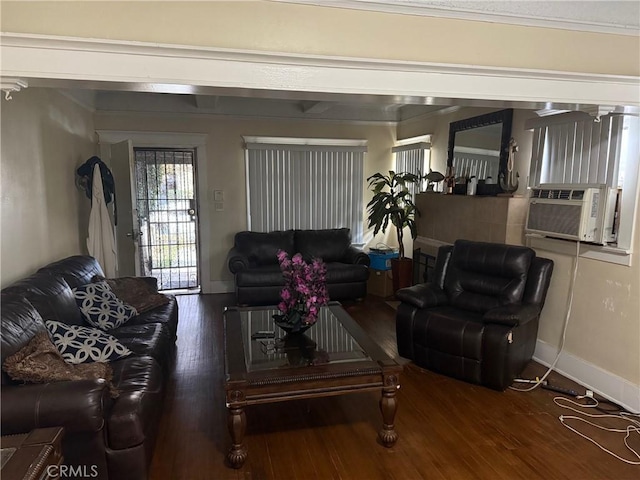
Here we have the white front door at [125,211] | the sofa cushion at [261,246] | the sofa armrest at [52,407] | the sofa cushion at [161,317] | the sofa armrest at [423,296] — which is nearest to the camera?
the sofa armrest at [52,407]

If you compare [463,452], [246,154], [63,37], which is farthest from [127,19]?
[246,154]

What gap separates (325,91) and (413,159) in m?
4.03

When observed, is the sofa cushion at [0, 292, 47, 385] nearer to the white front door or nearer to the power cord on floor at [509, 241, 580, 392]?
the white front door

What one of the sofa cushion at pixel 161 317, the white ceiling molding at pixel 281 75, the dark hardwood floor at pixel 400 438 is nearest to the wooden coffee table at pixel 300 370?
the dark hardwood floor at pixel 400 438

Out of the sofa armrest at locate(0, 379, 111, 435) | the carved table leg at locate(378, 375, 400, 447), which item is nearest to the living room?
the sofa armrest at locate(0, 379, 111, 435)

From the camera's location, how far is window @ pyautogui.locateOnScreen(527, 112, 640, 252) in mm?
2855

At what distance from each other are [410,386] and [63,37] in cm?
298

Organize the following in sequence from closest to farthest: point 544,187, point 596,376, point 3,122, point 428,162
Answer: point 3,122
point 596,376
point 544,187
point 428,162

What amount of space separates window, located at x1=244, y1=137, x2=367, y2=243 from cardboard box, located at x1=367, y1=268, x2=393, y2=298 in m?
0.89

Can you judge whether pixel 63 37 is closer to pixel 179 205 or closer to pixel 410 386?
pixel 410 386

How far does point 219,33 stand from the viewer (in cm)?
187

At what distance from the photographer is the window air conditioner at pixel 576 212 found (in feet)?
9.72

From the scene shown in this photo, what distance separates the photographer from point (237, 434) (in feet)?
7.29

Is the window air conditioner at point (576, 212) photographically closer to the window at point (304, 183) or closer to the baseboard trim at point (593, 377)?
the baseboard trim at point (593, 377)
